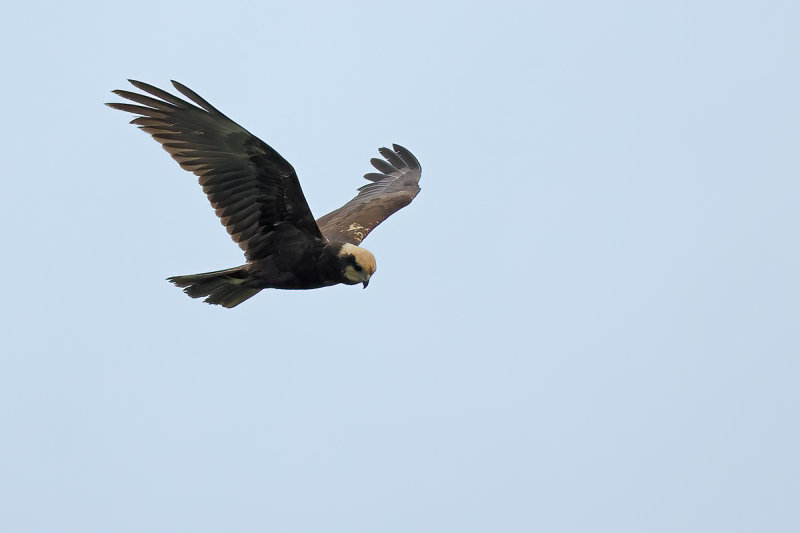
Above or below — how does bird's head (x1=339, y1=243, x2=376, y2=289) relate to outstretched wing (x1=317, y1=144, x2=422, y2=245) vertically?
below

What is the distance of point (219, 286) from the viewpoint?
11602 millimetres

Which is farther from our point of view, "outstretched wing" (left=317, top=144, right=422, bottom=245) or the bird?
"outstretched wing" (left=317, top=144, right=422, bottom=245)

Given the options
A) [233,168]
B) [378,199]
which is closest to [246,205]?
[233,168]

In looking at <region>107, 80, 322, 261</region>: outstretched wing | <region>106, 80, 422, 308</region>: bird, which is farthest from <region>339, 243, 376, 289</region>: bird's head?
<region>107, 80, 322, 261</region>: outstretched wing

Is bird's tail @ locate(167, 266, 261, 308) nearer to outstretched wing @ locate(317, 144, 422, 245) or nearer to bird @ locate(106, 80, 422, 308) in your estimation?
bird @ locate(106, 80, 422, 308)

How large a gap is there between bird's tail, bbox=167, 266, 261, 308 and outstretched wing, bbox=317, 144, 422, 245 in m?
1.36

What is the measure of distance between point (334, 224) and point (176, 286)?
2.61 m

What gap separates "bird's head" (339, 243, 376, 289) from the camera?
1104cm

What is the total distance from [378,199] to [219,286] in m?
3.39

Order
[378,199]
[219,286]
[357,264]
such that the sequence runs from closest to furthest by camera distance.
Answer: [357,264] → [219,286] → [378,199]

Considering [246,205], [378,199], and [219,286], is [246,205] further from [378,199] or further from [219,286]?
[378,199]

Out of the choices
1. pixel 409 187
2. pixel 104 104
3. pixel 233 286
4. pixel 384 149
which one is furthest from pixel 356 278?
pixel 384 149

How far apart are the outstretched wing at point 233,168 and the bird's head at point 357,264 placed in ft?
1.28

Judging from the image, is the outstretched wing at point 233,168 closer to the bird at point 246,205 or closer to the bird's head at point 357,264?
the bird at point 246,205
